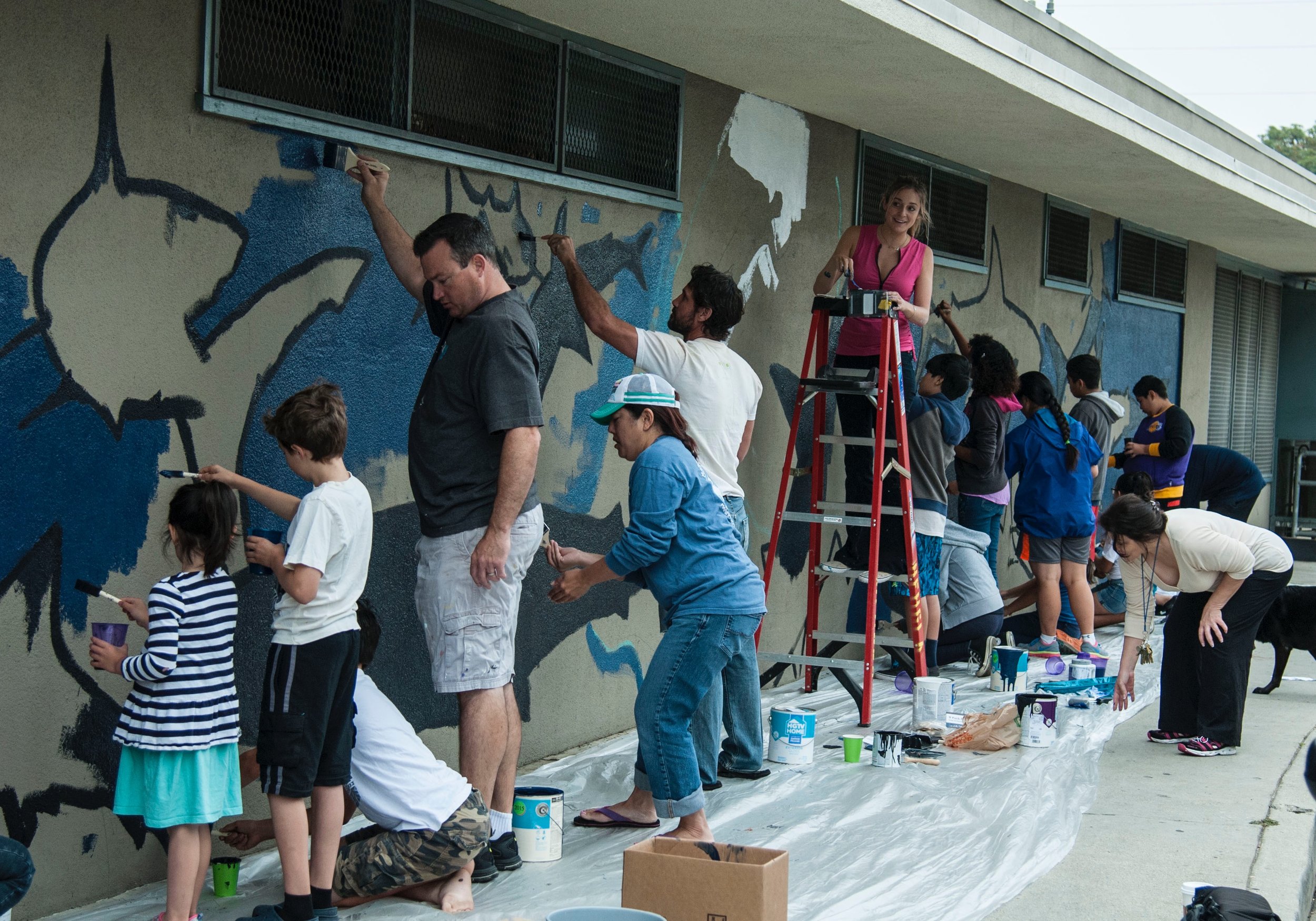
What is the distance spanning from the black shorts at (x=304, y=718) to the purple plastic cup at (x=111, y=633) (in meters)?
0.39

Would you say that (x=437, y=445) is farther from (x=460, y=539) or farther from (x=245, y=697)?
(x=245, y=697)

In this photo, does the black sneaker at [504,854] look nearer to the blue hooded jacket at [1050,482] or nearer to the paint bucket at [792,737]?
the paint bucket at [792,737]

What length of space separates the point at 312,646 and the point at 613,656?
2.51 m

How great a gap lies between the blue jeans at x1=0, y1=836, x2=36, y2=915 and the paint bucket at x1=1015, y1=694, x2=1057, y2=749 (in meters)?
Answer: 4.15

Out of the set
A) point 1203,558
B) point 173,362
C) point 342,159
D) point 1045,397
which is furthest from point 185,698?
point 1045,397

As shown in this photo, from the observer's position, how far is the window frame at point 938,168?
24.8 feet

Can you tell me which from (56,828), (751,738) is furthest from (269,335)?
(751,738)

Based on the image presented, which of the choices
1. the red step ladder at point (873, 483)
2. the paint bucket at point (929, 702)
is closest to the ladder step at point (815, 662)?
the red step ladder at point (873, 483)

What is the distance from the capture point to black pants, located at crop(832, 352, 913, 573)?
6723 mm

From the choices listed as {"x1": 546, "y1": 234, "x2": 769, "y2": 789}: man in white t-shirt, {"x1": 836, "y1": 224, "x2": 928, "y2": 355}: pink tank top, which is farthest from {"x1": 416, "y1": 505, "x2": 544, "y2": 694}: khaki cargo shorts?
{"x1": 836, "y1": 224, "x2": 928, "y2": 355}: pink tank top

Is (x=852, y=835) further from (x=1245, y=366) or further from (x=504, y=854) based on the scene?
(x=1245, y=366)

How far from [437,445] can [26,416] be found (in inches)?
44.8

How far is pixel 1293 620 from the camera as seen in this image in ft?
21.6

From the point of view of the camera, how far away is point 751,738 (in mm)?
5324
